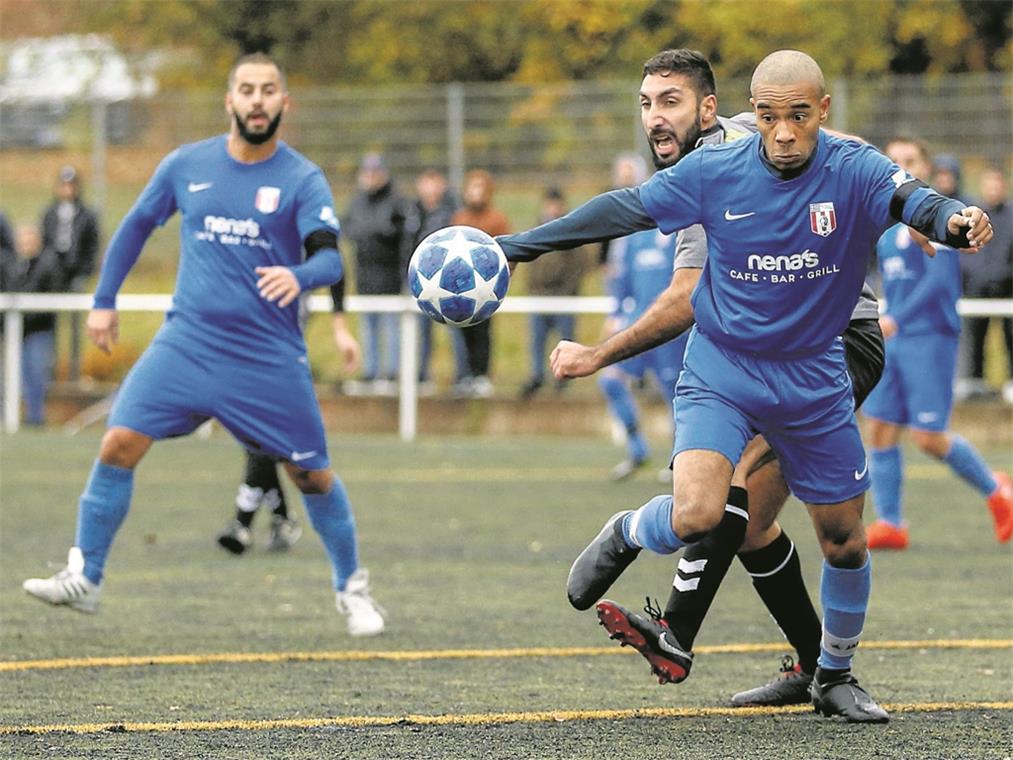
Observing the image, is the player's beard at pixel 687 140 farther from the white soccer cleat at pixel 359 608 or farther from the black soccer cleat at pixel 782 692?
the white soccer cleat at pixel 359 608

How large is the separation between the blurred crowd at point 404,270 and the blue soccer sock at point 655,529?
11.6 m

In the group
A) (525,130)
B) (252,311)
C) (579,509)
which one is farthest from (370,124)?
(252,311)

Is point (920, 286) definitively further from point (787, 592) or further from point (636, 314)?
point (787, 592)

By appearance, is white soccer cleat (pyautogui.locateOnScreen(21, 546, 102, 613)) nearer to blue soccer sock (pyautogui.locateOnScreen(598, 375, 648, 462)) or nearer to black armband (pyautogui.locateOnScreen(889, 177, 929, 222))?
black armband (pyautogui.locateOnScreen(889, 177, 929, 222))

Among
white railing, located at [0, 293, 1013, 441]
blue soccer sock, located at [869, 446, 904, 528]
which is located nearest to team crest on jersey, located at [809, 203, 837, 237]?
blue soccer sock, located at [869, 446, 904, 528]

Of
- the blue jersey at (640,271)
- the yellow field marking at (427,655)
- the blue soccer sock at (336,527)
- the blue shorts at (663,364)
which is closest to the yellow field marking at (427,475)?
the blue shorts at (663,364)

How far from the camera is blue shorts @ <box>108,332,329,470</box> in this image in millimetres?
8086

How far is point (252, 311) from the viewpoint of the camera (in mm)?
8250

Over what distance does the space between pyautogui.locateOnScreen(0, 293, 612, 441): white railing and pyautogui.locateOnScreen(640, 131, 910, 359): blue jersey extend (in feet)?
37.0

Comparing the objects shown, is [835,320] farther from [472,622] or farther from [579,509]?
[579,509]

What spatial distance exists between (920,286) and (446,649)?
451 cm

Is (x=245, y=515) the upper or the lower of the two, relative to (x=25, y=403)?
upper

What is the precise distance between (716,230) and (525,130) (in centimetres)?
1421

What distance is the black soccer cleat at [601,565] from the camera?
20.5 feet
